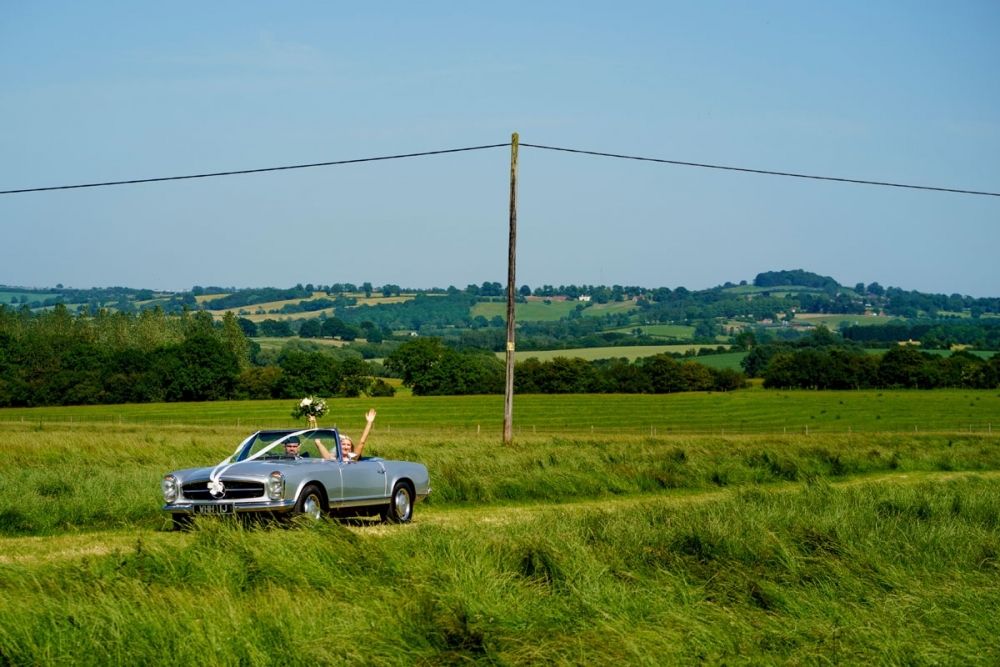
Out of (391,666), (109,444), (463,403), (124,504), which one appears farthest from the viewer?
(463,403)

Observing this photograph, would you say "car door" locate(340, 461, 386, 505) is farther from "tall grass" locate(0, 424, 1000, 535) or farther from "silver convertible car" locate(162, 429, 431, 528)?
"tall grass" locate(0, 424, 1000, 535)

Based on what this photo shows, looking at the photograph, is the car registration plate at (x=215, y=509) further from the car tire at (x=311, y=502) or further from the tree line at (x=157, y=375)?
the tree line at (x=157, y=375)

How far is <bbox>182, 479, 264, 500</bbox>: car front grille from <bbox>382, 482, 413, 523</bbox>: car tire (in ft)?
8.60

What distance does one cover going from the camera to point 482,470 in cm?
2230

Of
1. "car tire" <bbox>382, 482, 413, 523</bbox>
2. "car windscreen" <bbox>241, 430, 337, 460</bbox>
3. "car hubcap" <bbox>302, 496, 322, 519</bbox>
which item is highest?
"car windscreen" <bbox>241, 430, 337, 460</bbox>

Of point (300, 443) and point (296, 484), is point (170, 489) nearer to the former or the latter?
point (296, 484)

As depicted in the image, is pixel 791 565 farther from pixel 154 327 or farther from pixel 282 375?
pixel 154 327

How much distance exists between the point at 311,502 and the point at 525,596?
19.5 feet

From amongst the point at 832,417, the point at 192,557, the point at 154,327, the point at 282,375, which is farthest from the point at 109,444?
the point at 154,327

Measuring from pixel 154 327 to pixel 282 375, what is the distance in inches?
1682

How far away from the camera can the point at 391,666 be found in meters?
7.81

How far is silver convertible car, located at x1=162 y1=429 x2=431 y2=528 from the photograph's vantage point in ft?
45.8

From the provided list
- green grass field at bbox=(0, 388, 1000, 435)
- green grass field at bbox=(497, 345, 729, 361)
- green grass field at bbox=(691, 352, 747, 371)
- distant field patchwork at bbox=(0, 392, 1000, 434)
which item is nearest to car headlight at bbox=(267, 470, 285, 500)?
green grass field at bbox=(0, 388, 1000, 435)

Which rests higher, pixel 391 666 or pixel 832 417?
pixel 391 666
